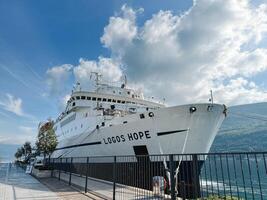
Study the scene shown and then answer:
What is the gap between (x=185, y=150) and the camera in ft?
33.1

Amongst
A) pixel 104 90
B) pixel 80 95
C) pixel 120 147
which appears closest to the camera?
pixel 120 147

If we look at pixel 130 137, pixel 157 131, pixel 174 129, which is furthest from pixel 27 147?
pixel 174 129

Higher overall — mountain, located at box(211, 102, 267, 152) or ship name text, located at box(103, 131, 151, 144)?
mountain, located at box(211, 102, 267, 152)

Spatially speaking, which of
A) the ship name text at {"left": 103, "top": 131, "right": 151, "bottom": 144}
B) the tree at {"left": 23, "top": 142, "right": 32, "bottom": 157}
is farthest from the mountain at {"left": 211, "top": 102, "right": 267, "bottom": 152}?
the tree at {"left": 23, "top": 142, "right": 32, "bottom": 157}

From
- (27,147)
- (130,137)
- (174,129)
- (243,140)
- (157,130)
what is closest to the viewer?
(174,129)

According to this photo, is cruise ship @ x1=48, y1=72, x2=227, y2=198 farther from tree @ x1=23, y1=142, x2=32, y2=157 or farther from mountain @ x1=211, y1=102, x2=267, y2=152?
tree @ x1=23, y1=142, x2=32, y2=157

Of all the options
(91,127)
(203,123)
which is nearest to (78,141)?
(91,127)

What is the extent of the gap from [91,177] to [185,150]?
564cm

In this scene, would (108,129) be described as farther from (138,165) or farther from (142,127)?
(138,165)

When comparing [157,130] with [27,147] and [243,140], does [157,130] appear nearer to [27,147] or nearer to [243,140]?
[27,147]

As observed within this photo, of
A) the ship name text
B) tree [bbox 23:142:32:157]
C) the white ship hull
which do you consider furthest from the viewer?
tree [bbox 23:142:32:157]

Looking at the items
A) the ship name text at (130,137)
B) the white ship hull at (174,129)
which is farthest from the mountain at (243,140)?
the ship name text at (130,137)

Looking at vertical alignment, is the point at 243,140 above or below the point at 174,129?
above

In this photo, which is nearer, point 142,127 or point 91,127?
point 142,127
